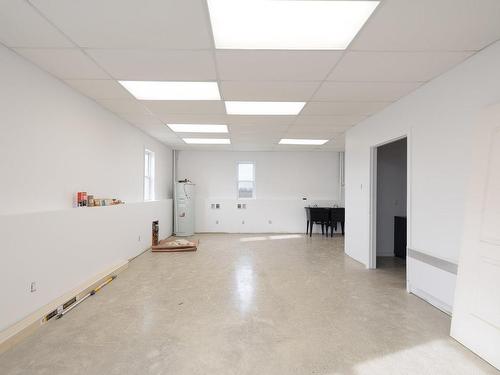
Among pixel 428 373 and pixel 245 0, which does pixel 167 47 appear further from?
pixel 428 373

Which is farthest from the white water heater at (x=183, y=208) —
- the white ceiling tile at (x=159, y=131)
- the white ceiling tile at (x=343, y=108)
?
the white ceiling tile at (x=343, y=108)

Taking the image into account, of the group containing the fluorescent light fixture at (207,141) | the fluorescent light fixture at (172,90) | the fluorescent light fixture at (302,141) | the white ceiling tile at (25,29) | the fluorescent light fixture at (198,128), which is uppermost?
the white ceiling tile at (25,29)

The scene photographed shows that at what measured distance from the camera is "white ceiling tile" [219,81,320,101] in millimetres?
3186

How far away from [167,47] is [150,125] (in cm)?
311

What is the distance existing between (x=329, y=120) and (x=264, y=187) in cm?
404

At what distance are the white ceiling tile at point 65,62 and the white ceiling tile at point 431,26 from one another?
2.45 metres

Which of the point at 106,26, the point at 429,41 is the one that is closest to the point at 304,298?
the point at 429,41

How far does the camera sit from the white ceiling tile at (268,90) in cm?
319

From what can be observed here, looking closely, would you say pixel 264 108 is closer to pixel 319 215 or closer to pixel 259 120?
pixel 259 120

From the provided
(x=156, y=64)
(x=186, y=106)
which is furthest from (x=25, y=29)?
(x=186, y=106)

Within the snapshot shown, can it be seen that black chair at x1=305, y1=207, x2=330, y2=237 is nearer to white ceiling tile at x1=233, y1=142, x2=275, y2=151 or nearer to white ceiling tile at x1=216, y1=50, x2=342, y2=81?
white ceiling tile at x1=233, y1=142, x2=275, y2=151

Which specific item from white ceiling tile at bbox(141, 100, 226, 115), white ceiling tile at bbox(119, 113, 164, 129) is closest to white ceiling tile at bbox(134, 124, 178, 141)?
white ceiling tile at bbox(119, 113, 164, 129)

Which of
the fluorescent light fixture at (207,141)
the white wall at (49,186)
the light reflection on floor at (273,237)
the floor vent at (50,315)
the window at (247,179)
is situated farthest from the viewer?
the window at (247,179)

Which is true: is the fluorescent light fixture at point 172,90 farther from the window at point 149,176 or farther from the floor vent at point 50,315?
the window at point 149,176
